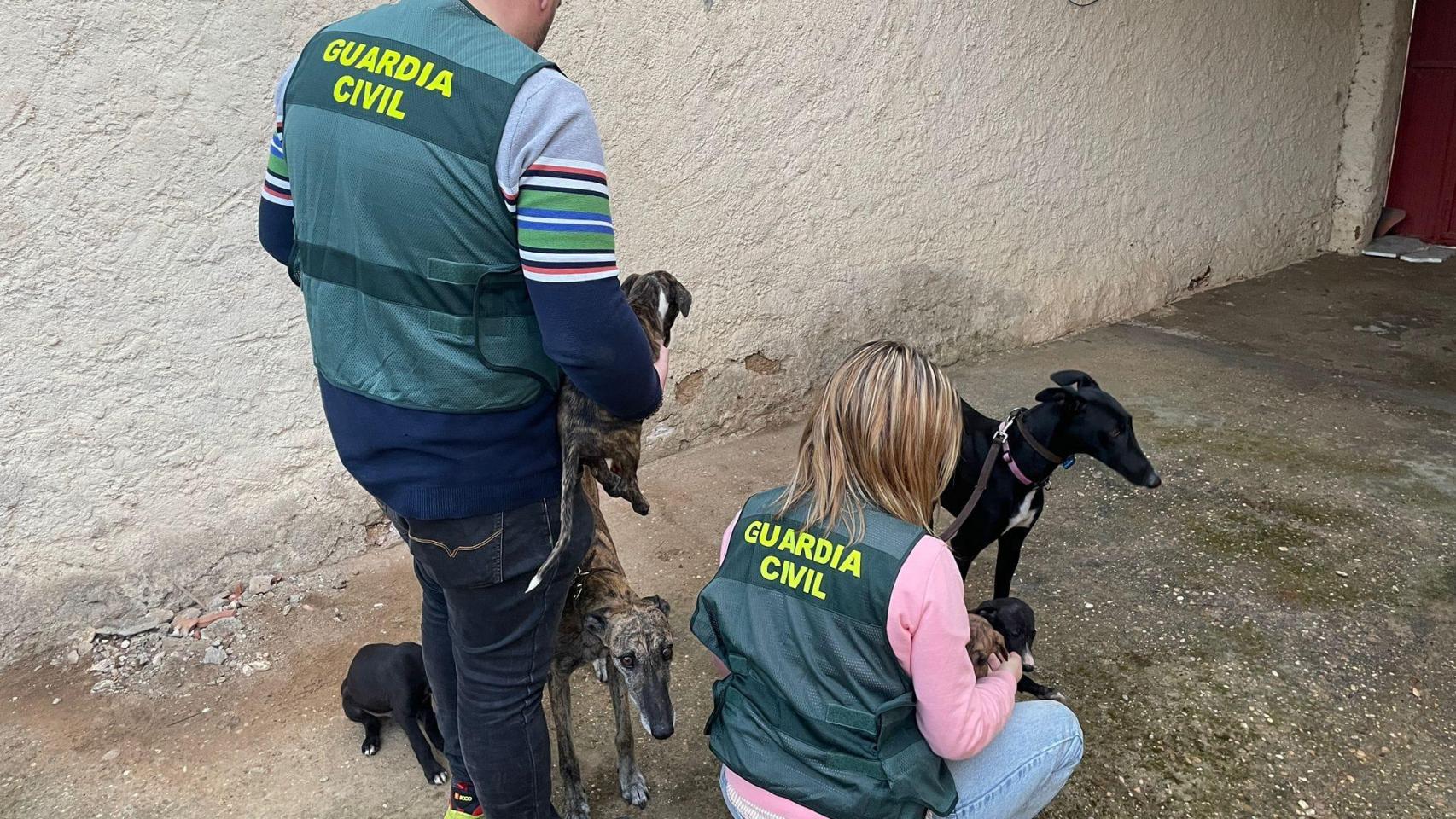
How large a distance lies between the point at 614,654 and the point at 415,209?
1.14 metres

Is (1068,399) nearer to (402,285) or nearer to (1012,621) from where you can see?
(1012,621)

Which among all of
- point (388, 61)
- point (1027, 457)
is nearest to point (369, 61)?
point (388, 61)

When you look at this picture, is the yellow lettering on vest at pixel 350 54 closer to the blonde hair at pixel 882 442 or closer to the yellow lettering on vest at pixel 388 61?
the yellow lettering on vest at pixel 388 61

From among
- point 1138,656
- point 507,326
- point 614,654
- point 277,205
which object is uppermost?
point 277,205

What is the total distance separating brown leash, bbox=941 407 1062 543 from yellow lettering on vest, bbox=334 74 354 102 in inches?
77.2

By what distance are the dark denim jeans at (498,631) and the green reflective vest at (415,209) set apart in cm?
26

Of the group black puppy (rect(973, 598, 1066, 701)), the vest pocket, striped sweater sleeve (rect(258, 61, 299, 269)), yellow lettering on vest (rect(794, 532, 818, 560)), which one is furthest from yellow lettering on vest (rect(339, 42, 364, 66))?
black puppy (rect(973, 598, 1066, 701))

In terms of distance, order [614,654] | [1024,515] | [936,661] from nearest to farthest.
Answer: [936,661] < [614,654] < [1024,515]

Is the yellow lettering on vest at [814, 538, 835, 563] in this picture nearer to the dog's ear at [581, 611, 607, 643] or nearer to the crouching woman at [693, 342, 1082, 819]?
the crouching woman at [693, 342, 1082, 819]

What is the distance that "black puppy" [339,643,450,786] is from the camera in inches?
111

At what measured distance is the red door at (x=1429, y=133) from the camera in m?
8.17

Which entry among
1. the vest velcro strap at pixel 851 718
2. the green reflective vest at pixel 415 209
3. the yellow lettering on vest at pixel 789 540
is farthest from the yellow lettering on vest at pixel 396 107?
the vest velcro strap at pixel 851 718

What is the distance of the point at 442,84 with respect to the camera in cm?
170

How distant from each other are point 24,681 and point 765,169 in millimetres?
3364
